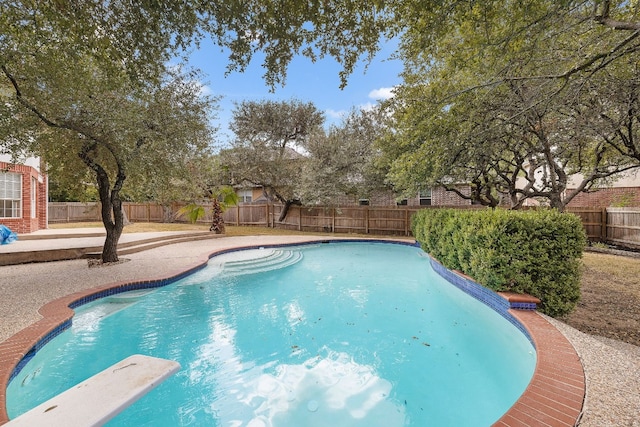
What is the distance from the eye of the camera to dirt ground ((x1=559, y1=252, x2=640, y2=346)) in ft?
14.4

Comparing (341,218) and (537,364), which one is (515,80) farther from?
(341,218)

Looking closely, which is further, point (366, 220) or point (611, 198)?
point (366, 220)

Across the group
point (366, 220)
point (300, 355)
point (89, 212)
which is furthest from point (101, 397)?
point (89, 212)

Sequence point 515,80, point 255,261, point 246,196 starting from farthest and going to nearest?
point 246,196 → point 255,261 → point 515,80

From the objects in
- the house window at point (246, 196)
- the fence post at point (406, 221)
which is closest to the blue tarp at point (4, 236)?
the fence post at point (406, 221)

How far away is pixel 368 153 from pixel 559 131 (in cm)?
1031

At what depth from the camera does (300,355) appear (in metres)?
4.31

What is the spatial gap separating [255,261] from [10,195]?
10.4 metres

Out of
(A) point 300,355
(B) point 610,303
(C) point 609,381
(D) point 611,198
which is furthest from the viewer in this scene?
(D) point 611,198

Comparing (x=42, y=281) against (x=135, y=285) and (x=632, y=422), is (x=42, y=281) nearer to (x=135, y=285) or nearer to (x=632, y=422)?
(x=135, y=285)

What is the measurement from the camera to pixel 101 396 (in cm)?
236

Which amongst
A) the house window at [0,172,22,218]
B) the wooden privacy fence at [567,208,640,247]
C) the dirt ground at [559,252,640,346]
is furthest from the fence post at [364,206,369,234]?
the house window at [0,172,22,218]

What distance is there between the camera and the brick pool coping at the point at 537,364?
223 centimetres

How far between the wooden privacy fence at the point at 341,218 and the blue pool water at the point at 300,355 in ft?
21.7
